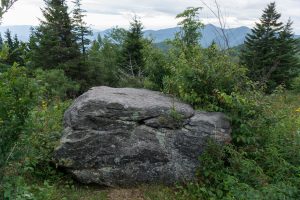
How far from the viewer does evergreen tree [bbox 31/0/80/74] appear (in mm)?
28453

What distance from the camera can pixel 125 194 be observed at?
230 inches

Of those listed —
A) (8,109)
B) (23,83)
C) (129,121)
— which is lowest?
(129,121)

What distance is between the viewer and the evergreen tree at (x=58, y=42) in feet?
93.4

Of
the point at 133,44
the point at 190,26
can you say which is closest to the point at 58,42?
the point at 133,44

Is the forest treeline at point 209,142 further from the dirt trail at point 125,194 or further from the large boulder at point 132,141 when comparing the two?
the dirt trail at point 125,194

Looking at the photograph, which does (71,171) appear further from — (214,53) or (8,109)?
(214,53)

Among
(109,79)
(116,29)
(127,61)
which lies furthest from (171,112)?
(116,29)

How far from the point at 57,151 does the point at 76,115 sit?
747mm

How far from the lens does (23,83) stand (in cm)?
388

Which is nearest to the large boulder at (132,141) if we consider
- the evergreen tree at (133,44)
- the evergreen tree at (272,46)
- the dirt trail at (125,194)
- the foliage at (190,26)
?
the dirt trail at (125,194)

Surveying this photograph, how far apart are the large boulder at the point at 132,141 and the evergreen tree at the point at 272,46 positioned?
1008 inches

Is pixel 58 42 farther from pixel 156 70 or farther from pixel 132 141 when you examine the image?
pixel 132 141

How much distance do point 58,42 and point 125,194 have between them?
24896mm

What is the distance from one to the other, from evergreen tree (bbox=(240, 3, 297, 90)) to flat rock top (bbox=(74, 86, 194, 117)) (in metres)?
25.0
